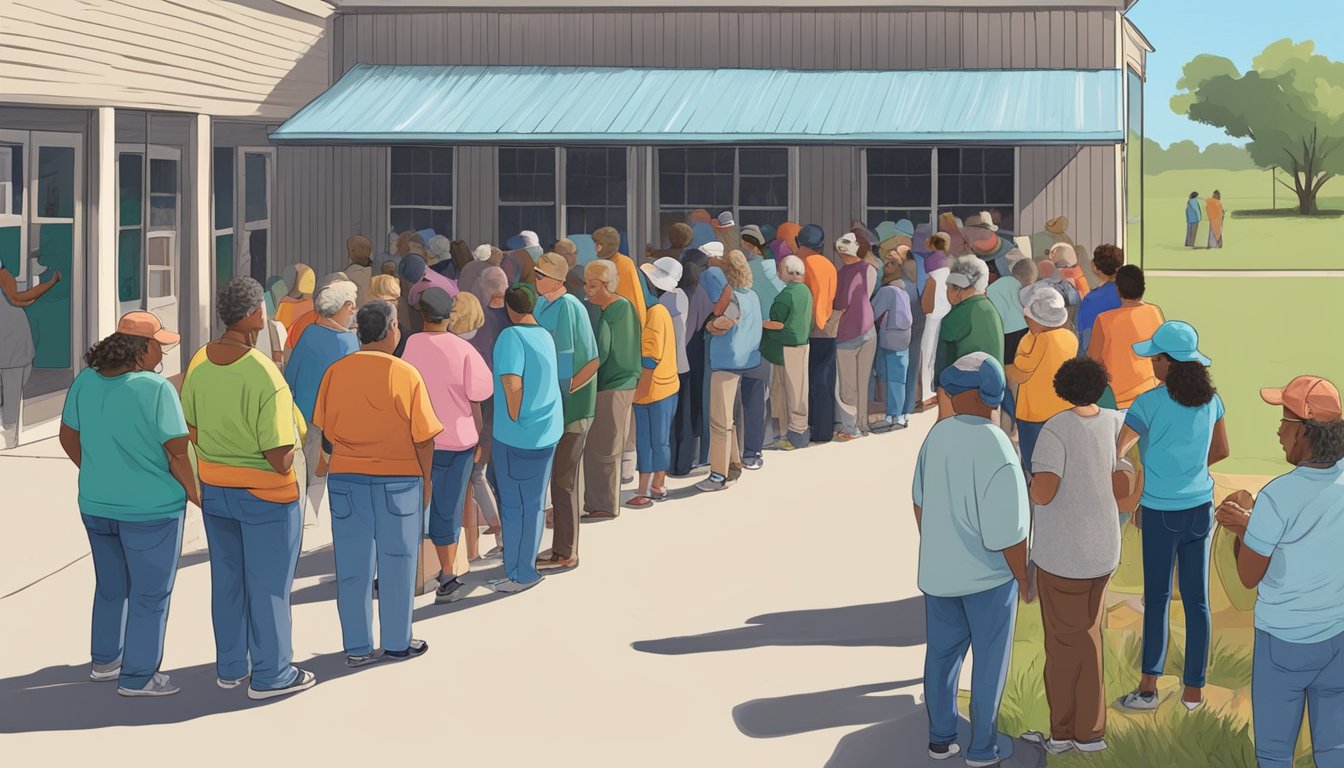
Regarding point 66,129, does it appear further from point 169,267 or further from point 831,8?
point 831,8

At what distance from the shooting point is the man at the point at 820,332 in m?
14.2

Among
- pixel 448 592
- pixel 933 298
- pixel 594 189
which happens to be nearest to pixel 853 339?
pixel 933 298

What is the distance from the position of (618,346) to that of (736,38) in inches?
428

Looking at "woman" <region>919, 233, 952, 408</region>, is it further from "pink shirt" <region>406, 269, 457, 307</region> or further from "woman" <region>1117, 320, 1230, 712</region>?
"woman" <region>1117, 320, 1230, 712</region>

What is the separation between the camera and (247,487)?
7316mm

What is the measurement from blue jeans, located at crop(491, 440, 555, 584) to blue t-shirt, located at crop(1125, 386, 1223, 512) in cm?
339

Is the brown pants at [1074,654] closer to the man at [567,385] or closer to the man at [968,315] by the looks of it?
the man at [567,385]

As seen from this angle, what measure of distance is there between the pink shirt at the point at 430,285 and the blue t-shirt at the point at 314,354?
221cm

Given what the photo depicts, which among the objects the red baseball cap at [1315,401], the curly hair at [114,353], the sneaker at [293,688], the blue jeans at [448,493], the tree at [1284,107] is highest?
the tree at [1284,107]

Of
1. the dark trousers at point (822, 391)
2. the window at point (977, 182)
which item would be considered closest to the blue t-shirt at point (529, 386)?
the dark trousers at point (822, 391)

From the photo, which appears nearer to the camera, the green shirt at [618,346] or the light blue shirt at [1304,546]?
the light blue shirt at [1304,546]

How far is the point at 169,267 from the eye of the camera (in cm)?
1825

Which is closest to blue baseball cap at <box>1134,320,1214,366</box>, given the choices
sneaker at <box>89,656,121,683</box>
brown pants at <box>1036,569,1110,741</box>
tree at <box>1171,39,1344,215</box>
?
brown pants at <box>1036,569,1110,741</box>

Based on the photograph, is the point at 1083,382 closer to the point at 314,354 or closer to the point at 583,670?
the point at 583,670
